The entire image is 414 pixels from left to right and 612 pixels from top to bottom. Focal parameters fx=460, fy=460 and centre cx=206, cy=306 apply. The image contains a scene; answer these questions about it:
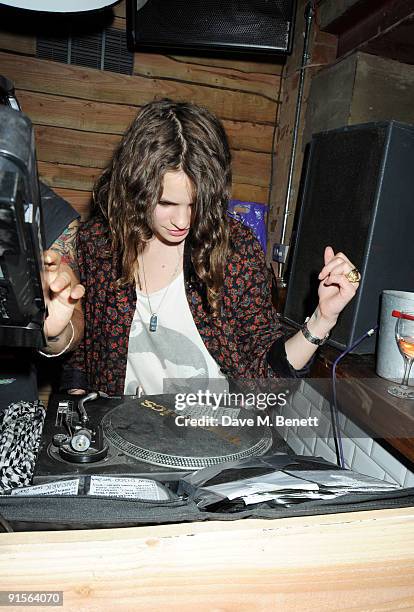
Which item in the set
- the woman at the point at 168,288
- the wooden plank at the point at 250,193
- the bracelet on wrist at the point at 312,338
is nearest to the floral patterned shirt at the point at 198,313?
the woman at the point at 168,288

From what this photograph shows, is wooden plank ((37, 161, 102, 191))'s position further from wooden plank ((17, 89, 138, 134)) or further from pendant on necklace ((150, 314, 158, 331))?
pendant on necklace ((150, 314, 158, 331))

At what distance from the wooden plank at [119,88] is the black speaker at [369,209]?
40.4 inches

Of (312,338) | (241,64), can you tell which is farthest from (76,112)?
(312,338)

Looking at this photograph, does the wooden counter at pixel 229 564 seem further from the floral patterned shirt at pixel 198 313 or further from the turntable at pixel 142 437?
the floral patterned shirt at pixel 198 313

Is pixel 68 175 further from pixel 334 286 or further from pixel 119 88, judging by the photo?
pixel 334 286

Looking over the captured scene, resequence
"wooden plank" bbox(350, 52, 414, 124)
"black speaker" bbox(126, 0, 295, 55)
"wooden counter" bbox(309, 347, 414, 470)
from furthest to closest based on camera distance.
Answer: "black speaker" bbox(126, 0, 295, 55), "wooden plank" bbox(350, 52, 414, 124), "wooden counter" bbox(309, 347, 414, 470)

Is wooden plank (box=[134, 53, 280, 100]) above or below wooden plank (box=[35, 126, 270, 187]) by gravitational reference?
above

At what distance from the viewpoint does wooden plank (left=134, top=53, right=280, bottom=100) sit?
2322 millimetres

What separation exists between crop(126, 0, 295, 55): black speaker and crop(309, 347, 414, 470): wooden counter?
1.36 meters

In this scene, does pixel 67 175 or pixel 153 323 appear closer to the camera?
pixel 153 323

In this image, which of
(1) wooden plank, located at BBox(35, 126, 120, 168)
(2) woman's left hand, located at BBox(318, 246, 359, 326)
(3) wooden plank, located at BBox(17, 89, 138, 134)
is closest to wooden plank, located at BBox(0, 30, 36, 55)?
(3) wooden plank, located at BBox(17, 89, 138, 134)

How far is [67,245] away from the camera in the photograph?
1254 millimetres

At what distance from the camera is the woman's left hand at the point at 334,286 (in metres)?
1.09

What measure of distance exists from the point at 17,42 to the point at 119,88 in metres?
0.50
